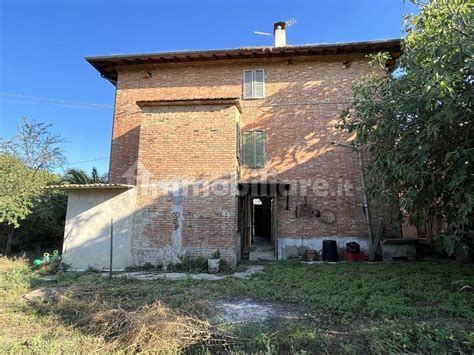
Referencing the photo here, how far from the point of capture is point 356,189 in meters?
10.2

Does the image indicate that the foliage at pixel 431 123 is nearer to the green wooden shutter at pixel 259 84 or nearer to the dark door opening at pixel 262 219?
the green wooden shutter at pixel 259 84

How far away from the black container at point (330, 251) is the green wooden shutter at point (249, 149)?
3926mm

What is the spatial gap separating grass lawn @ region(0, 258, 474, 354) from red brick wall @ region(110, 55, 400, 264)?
127 inches

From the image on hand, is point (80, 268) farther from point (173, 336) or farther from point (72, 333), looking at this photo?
point (173, 336)

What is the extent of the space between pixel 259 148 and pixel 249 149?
0.39 meters

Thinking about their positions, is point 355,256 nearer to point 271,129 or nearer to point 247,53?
point 271,129

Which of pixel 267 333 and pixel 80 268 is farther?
pixel 80 268

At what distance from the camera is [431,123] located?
16.2 ft

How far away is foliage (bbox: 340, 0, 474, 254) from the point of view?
4188mm

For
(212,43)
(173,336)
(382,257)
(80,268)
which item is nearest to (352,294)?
(173,336)

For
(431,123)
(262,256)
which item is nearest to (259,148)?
(262,256)

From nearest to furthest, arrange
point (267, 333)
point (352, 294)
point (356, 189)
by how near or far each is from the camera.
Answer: point (267, 333)
point (352, 294)
point (356, 189)

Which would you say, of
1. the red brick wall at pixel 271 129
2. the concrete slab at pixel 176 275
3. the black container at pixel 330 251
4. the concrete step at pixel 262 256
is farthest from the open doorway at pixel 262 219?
the concrete slab at pixel 176 275

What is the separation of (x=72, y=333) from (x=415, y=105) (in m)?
6.84
